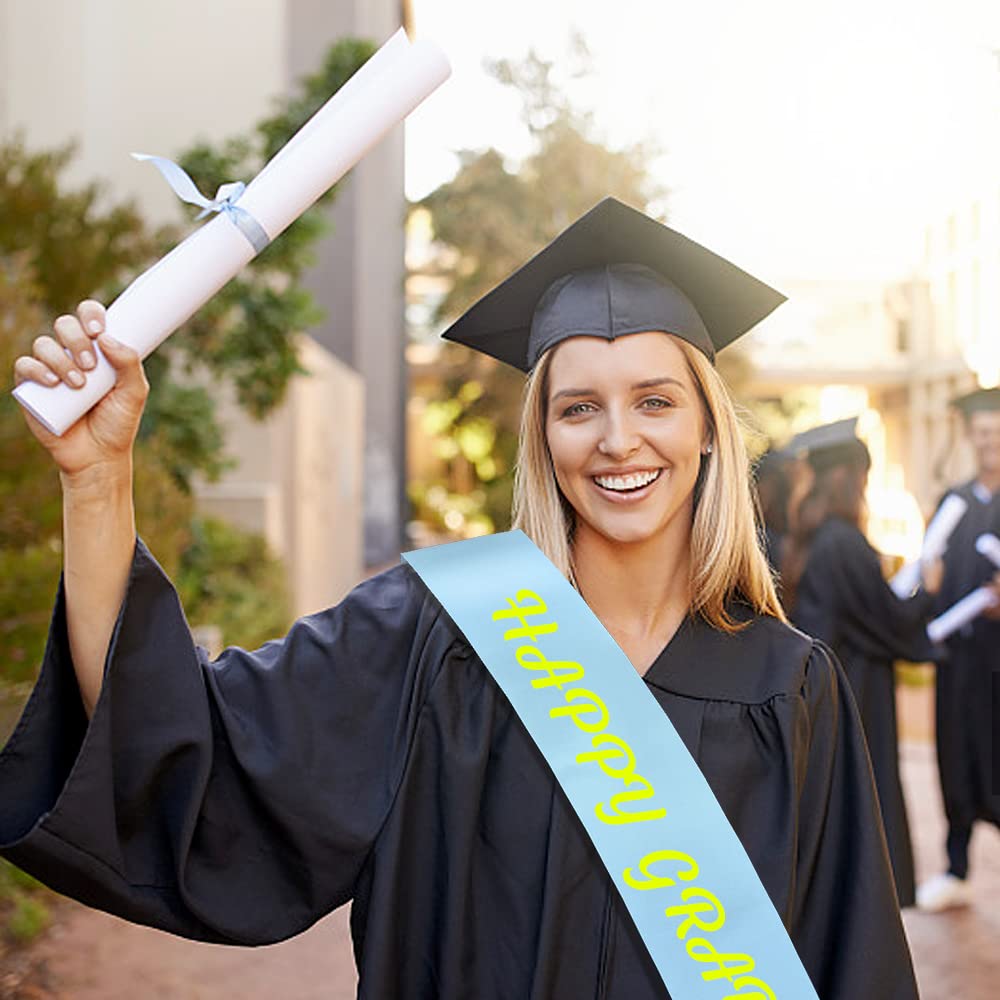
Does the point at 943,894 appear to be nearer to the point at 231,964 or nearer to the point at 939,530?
the point at 939,530

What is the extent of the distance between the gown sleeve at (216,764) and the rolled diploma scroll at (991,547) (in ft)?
13.9

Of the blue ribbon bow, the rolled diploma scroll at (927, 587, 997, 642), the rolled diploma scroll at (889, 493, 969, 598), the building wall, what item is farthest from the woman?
the building wall

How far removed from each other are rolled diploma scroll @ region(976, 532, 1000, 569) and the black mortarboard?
0.56 meters

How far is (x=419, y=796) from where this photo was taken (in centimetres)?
182

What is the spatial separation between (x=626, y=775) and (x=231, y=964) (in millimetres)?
3495

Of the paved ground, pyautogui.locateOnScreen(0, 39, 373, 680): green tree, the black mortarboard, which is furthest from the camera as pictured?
pyautogui.locateOnScreen(0, 39, 373, 680): green tree

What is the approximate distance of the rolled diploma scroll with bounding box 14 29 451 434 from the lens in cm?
151

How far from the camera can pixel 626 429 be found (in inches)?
73.8

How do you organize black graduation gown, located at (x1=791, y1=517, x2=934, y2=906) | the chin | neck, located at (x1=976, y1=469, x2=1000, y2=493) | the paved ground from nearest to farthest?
the chin → the paved ground → black graduation gown, located at (x1=791, y1=517, x2=934, y2=906) → neck, located at (x1=976, y1=469, x2=1000, y2=493)

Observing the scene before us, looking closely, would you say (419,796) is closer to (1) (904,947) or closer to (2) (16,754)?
(2) (16,754)

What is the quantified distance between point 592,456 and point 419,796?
1.78 ft

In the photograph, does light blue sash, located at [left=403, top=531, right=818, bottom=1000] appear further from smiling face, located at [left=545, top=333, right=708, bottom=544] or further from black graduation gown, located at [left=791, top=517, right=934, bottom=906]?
black graduation gown, located at [left=791, top=517, right=934, bottom=906]

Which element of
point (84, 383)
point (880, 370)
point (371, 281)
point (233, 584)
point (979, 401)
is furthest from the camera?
point (880, 370)

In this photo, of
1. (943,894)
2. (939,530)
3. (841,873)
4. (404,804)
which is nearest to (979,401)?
(939,530)
